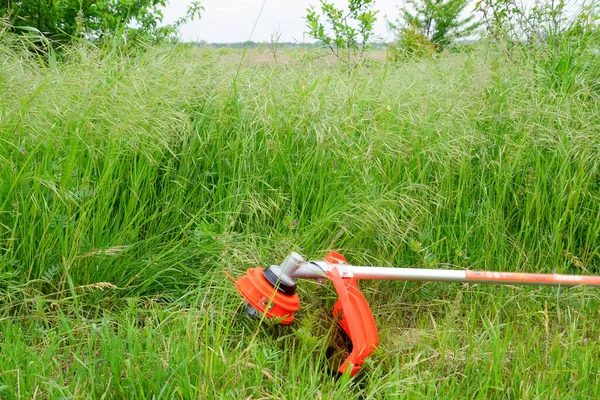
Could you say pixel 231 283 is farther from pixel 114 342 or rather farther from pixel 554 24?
pixel 554 24

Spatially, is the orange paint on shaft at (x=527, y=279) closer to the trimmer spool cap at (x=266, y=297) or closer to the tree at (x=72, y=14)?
the trimmer spool cap at (x=266, y=297)

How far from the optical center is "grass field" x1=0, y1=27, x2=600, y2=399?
5.91 feet

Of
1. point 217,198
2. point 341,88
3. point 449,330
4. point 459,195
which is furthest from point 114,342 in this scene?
point 341,88

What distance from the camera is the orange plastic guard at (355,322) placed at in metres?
1.86

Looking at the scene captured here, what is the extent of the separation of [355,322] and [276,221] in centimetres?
72

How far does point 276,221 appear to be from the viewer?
8.18ft

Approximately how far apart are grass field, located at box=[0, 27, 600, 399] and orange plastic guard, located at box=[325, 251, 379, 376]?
7cm

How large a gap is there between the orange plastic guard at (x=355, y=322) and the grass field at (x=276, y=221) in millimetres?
69

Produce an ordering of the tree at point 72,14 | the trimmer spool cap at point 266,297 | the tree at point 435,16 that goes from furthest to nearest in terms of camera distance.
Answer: the tree at point 435,16, the tree at point 72,14, the trimmer spool cap at point 266,297

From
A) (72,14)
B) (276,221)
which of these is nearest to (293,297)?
(276,221)

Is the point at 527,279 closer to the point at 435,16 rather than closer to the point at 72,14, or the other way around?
the point at 72,14

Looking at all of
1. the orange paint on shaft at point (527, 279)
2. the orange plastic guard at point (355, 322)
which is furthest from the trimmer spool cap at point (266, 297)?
the orange paint on shaft at point (527, 279)

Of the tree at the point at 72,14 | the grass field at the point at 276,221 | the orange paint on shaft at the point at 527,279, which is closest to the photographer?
the grass field at the point at 276,221

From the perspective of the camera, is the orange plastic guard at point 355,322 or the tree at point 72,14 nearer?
the orange plastic guard at point 355,322
